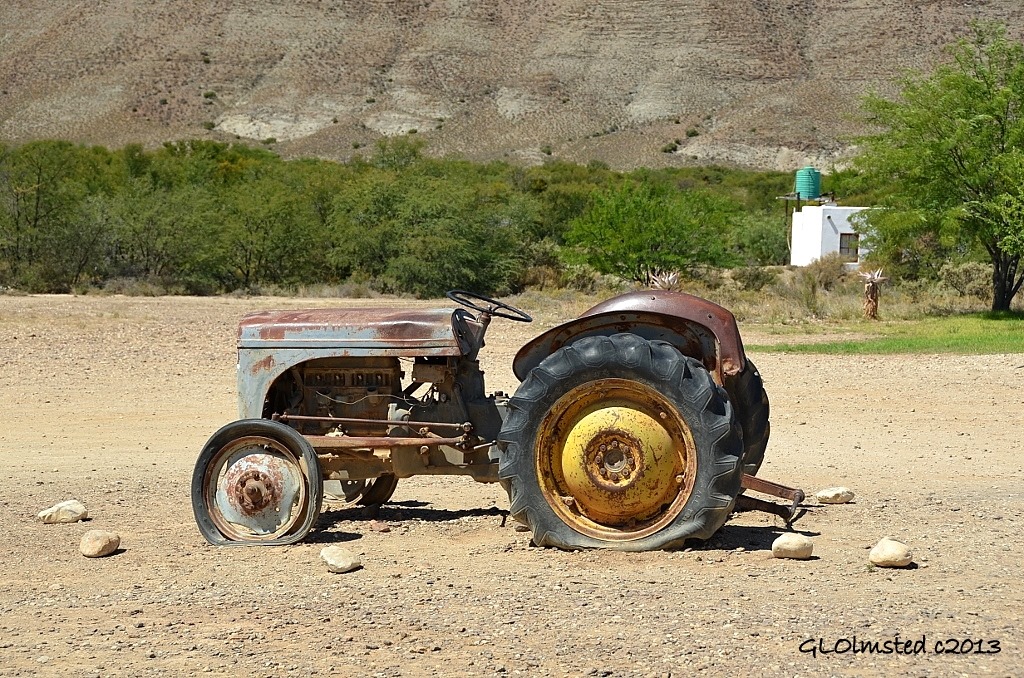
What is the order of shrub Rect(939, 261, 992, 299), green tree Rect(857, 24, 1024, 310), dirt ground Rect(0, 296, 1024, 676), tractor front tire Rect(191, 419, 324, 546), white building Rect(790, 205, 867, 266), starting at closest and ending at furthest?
dirt ground Rect(0, 296, 1024, 676) < tractor front tire Rect(191, 419, 324, 546) < green tree Rect(857, 24, 1024, 310) < shrub Rect(939, 261, 992, 299) < white building Rect(790, 205, 867, 266)

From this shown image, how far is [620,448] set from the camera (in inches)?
283

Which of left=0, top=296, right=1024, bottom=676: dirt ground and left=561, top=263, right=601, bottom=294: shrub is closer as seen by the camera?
left=0, top=296, right=1024, bottom=676: dirt ground

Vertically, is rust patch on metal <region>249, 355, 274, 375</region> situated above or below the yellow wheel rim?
above

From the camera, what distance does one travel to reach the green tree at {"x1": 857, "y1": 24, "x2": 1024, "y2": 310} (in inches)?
1195

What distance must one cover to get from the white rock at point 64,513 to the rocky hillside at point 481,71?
269 ft

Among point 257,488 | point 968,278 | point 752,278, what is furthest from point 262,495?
point 752,278

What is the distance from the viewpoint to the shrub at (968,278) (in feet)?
126

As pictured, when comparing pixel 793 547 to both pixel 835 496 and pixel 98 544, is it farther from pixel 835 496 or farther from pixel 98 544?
pixel 98 544

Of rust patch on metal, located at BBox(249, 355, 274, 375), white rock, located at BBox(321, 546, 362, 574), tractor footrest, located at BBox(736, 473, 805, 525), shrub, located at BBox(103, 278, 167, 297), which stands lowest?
white rock, located at BBox(321, 546, 362, 574)

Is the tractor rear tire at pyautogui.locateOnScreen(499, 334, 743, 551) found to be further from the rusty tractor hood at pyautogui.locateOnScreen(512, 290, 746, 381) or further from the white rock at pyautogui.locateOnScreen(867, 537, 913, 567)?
the white rock at pyautogui.locateOnScreen(867, 537, 913, 567)

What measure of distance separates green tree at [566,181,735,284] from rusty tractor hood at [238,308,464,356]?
1193 inches

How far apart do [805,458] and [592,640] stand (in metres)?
6.60

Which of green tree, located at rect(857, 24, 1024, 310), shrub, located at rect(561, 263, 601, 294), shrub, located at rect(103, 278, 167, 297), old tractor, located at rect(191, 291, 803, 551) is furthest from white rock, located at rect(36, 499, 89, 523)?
shrub, located at rect(561, 263, 601, 294)

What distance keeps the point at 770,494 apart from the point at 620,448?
1.16 m
